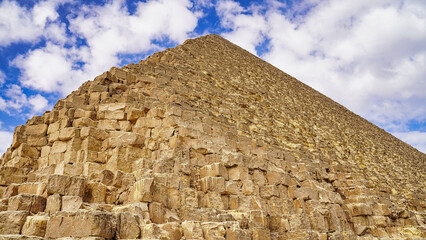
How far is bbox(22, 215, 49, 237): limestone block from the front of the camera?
452 cm

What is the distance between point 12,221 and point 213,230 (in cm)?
285

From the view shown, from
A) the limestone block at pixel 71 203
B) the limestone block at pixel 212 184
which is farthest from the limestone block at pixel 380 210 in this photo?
the limestone block at pixel 71 203

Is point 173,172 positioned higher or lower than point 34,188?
higher

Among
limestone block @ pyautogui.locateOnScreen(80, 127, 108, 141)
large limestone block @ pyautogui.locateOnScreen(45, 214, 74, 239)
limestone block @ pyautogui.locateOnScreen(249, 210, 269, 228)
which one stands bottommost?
large limestone block @ pyautogui.locateOnScreen(45, 214, 74, 239)

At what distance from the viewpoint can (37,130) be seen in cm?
828

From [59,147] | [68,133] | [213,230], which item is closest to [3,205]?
[59,147]

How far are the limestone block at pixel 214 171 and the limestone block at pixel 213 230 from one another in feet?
5.27

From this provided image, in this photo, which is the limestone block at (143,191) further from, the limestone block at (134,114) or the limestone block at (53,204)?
the limestone block at (134,114)

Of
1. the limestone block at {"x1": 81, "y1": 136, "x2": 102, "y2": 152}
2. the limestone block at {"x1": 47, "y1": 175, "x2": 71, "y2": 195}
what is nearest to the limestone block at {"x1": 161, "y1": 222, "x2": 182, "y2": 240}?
the limestone block at {"x1": 47, "y1": 175, "x2": 71, "y2": 195}

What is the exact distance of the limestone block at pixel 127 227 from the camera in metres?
4.67

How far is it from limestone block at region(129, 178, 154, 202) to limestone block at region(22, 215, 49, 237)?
145 cm

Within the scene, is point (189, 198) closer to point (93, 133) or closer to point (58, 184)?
point (58, 184)

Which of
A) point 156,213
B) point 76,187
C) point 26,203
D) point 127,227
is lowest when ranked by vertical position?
point 127,227

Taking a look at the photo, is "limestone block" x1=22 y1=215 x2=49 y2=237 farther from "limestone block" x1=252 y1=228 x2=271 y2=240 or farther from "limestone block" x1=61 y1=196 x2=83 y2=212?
"limestone block" x1=252 y1=228 x2=271 y2=240
